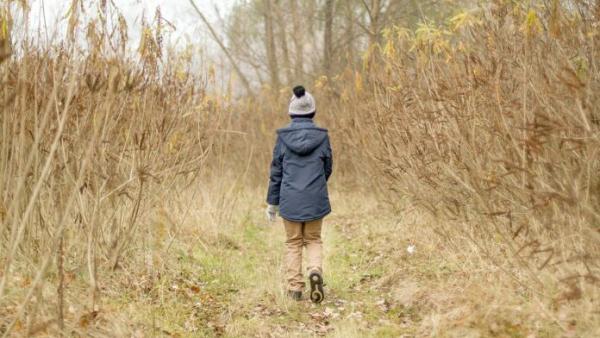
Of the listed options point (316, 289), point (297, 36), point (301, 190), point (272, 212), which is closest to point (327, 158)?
point (301, 190)

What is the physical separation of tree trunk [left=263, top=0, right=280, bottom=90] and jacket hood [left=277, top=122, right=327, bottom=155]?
11.1m

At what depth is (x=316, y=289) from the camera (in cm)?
488

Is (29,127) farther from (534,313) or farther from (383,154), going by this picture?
(383,154)

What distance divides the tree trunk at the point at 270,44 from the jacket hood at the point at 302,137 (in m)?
11.1

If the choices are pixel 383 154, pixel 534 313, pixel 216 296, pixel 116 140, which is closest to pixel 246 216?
pixel 383 154

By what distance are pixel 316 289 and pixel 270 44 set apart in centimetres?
1310

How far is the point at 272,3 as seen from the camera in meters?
16.4

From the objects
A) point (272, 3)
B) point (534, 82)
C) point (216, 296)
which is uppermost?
point (272, 3)

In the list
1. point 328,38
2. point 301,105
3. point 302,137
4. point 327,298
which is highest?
point 328,38

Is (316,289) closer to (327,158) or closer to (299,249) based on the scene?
(299,249)

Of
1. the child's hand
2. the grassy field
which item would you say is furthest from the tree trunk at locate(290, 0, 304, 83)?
the child's hand

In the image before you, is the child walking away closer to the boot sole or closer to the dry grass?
the boot sole

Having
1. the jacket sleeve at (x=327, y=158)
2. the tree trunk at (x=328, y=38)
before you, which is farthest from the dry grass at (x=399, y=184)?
the tree trunk at (x=328, y=38)

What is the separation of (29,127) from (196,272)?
2.23m
